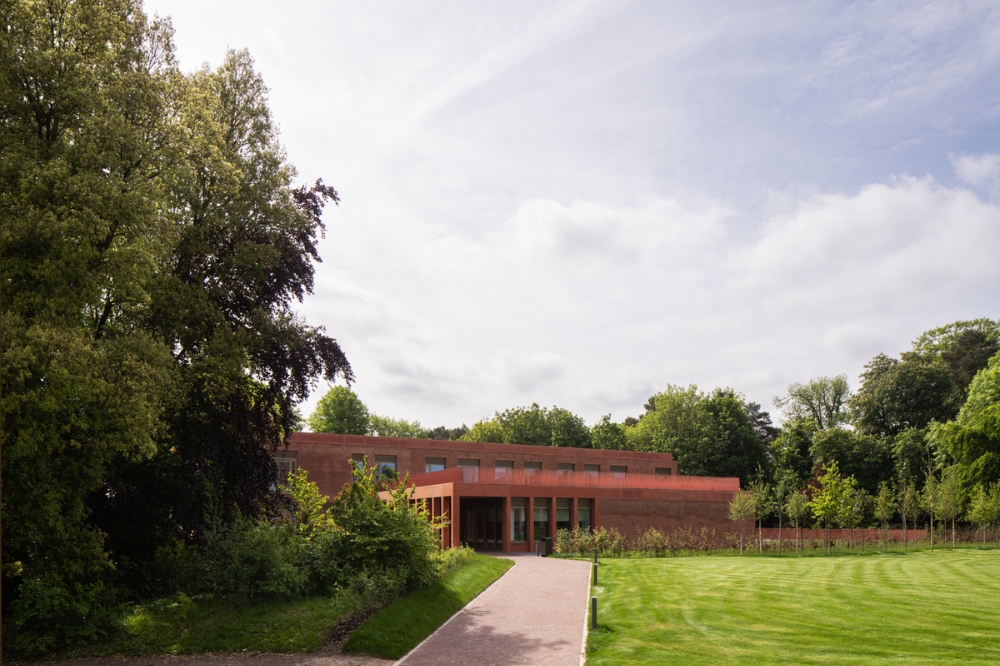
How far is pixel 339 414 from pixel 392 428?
17185 millimetres

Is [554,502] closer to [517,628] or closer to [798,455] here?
[517,628]

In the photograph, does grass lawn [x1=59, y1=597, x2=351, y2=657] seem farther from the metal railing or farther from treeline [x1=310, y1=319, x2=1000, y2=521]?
treeline [x1=310, y1=319, x2=1000, y2=521]

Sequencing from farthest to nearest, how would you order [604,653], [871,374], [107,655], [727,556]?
[871,374], [727,556], [107,655], [604,653]

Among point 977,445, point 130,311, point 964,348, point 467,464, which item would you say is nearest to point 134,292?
point 130,311

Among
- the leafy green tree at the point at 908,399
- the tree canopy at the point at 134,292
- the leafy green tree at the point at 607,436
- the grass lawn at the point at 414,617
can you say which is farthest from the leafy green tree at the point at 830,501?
the leafy green tree at the point at 607,436

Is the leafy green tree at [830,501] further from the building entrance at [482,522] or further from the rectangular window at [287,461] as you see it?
the rectangular window at [287,461]

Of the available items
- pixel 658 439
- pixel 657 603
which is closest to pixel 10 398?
pixel 657 603

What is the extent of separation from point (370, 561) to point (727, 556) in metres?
21.2

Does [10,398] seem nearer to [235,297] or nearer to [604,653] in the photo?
[235,297]

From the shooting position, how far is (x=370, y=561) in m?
19.1

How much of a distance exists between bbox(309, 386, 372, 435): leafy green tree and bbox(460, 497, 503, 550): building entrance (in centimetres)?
4421

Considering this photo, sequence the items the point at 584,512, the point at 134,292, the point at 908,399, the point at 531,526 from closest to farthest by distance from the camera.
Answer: the point at 134,292 < the point at 531,526 < the point at 584,512 < the point at 908,399

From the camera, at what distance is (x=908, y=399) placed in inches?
2766

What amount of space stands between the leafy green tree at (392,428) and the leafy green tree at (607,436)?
26672 millimetres
